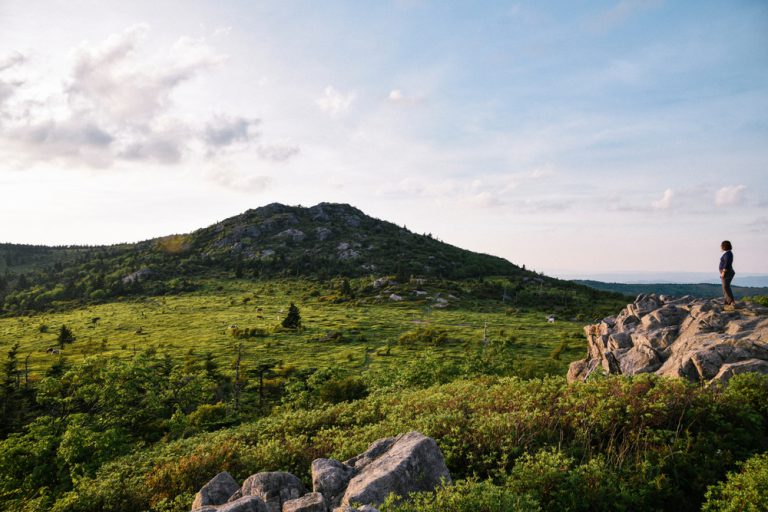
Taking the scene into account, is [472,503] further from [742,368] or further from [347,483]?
[742,368]

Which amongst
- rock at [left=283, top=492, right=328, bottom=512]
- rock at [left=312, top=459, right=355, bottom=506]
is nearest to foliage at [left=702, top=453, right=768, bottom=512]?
rock at [left=312, top=459, right=355, bottom=506]

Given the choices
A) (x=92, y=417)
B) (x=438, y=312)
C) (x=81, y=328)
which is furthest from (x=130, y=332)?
(x=438, y=312)

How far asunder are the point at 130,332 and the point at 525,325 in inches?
4665

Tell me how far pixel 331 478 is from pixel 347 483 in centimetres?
60

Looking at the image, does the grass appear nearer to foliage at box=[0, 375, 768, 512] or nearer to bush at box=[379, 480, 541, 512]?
foliage at box=[0, 375, 768, 512]

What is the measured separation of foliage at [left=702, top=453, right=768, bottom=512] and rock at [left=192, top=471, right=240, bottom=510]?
51.3 feet

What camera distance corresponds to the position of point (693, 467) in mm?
13172

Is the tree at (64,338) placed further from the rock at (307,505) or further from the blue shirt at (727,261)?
the blue shirt at (727,261)

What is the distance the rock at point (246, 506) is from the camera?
1060cm

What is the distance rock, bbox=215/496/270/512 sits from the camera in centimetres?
1060

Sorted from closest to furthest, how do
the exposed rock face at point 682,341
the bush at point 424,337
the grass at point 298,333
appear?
the exposed rock face at point 682,341, the grass at point 298,333, the bush at point 424,337

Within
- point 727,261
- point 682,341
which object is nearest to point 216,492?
point 682,341

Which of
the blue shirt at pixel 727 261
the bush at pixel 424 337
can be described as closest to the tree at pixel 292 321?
the bush at pixel 424 337

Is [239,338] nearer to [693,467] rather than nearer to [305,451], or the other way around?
[305,451]
